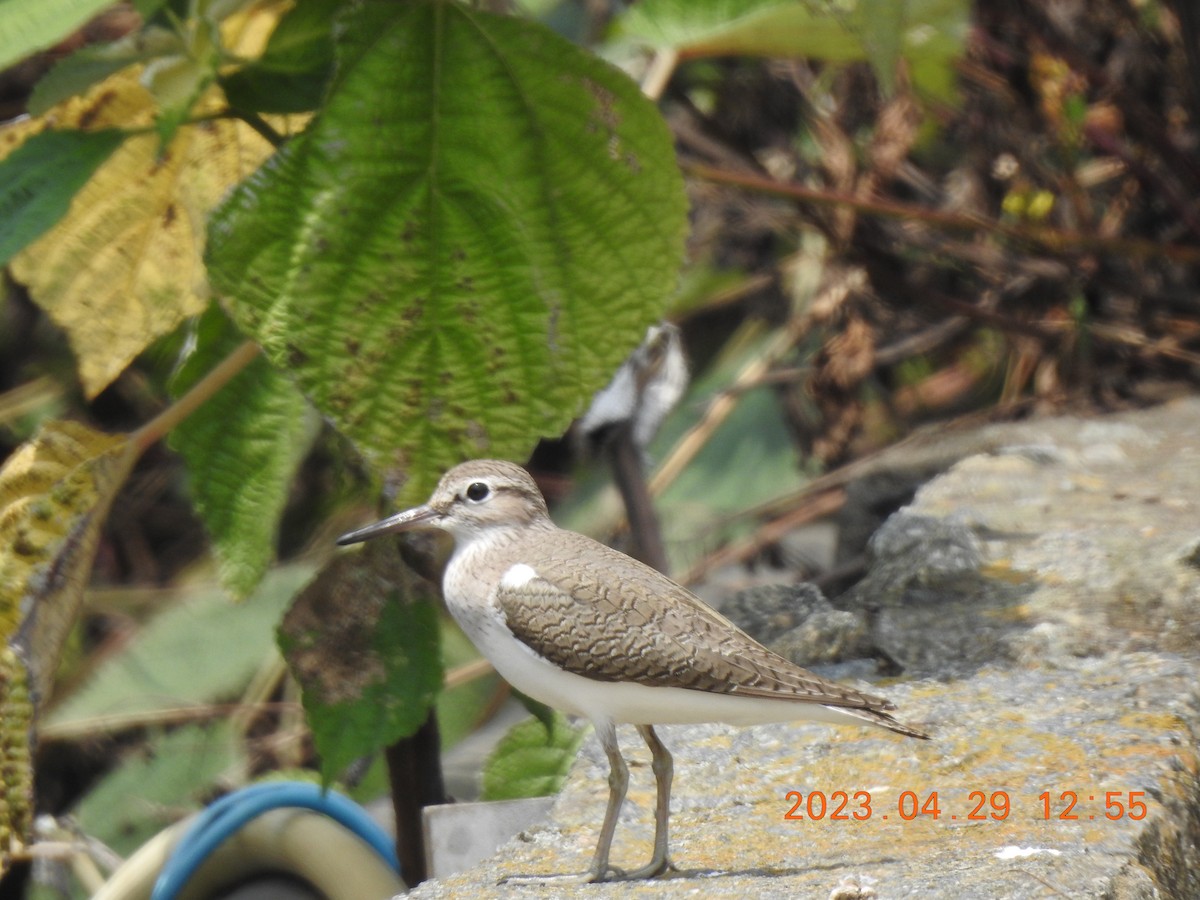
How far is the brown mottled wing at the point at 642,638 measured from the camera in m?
2.19

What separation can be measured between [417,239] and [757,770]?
0.99m

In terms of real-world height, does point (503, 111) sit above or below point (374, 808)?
above

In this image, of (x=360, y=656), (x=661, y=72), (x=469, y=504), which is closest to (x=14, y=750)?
(x=360, y=656)

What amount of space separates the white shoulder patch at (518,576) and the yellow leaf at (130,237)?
77 centimetres

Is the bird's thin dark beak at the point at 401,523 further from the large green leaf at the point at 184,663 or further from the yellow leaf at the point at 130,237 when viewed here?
the large green leaf at the point at 184,663

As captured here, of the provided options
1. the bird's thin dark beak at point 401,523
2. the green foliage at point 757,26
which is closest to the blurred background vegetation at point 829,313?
the green foliage at point 757,26

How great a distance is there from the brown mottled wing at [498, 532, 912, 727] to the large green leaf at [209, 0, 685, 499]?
22 cm

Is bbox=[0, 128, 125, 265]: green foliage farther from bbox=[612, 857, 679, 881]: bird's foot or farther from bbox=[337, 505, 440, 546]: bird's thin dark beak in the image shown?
bbox=[612, 857, 679, 881]: bird's foot

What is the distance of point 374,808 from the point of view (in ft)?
13.5

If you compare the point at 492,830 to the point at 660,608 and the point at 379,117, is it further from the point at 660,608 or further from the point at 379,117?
the point at 379,117

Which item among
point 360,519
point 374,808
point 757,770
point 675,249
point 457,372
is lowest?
point 374,808

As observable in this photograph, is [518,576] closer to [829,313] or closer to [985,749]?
[985,749]

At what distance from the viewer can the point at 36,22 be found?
7.25 ft

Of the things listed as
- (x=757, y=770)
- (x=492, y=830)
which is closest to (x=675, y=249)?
(x=757, y=770)
